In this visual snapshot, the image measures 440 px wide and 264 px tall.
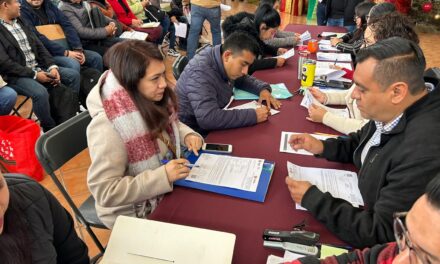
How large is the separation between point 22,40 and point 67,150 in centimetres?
196

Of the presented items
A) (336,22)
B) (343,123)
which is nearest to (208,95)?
(343,123)

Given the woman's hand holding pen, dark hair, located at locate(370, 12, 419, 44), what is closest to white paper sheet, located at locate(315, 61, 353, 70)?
dark hair, located at locate(370, 12, 419, 44)

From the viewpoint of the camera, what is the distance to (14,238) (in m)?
0.83

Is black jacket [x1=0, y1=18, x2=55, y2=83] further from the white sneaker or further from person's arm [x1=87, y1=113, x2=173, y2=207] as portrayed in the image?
the white sneaker

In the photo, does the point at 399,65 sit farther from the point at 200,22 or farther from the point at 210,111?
the point at 200,22

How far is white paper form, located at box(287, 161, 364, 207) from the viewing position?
47.4 inches

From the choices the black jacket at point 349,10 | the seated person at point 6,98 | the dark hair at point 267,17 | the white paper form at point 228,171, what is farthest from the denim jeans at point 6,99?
the black jacket at point 349,10

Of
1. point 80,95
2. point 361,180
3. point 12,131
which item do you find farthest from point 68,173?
point 361,180

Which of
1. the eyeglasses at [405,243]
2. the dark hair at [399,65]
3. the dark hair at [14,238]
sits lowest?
the dark hair at [14,238]

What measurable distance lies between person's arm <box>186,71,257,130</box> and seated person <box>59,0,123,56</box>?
2301 millimetres

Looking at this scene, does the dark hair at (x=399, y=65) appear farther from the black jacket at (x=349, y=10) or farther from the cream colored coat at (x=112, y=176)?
the black jacket at (x=349, y=10)

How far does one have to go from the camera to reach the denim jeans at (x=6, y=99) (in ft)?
8.05

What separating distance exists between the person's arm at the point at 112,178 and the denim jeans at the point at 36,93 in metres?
1.73

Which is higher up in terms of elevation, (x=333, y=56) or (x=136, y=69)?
(x=136, y=69)
